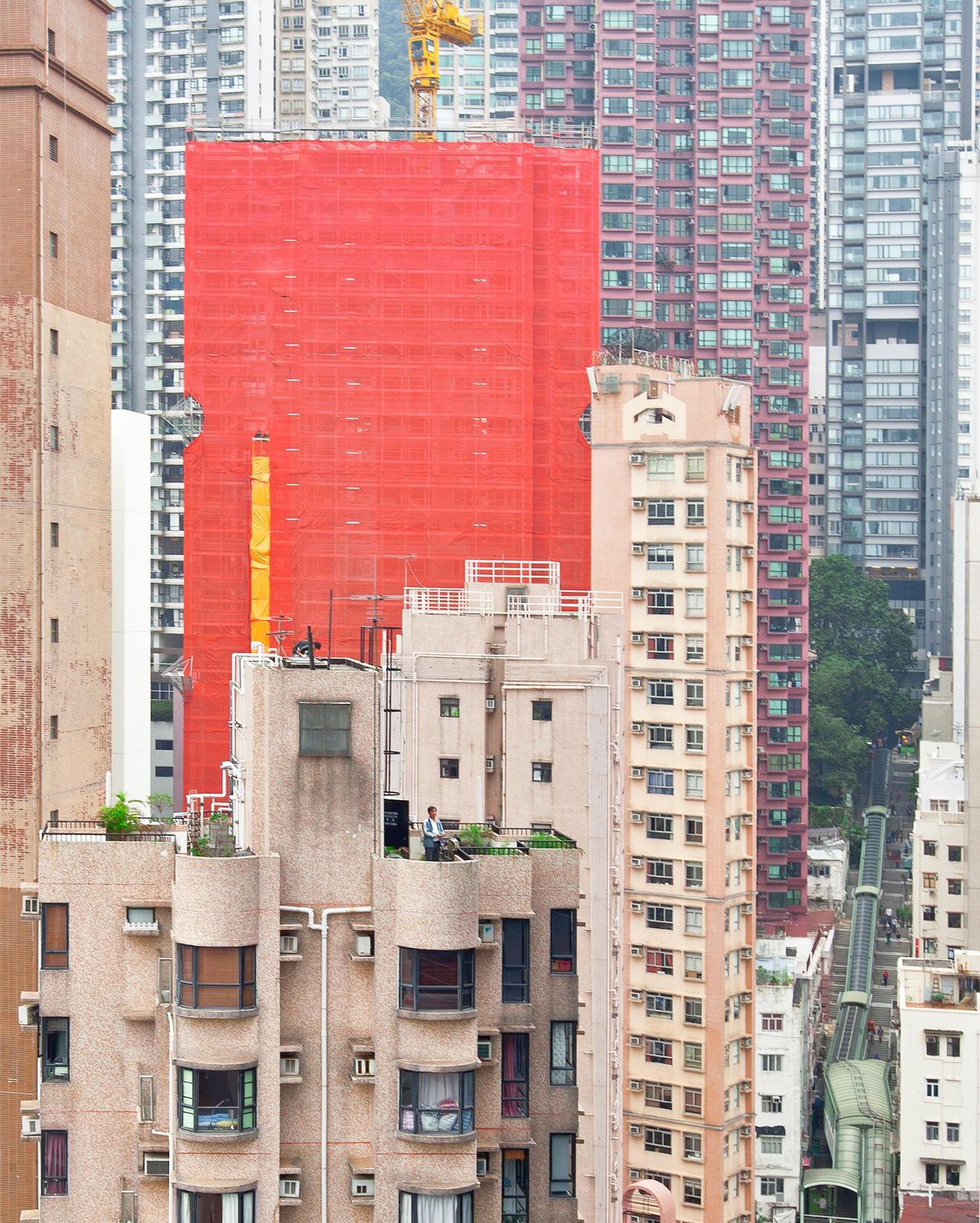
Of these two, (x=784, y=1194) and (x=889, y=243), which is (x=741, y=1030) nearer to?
(x=784, y=1194)

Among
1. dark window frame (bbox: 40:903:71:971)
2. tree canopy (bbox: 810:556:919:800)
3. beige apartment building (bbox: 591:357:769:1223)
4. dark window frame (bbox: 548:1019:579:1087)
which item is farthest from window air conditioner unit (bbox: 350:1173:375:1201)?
tree canopy (bbox: 810:556:919:800)

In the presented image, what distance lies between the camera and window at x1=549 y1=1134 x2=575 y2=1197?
97.8 ft

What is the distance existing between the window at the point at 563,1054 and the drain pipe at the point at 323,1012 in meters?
3.93

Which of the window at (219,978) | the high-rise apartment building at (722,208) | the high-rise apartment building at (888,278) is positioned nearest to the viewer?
the window at (219,978)

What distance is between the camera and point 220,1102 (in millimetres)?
27297

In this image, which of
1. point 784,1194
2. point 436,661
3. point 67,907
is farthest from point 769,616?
point 67,907

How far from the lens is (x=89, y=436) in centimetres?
6069

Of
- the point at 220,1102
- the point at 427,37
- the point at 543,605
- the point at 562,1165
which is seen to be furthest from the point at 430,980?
the point at 427,37

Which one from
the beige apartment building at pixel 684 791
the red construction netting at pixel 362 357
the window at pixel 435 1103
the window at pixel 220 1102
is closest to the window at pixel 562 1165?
the window at pixel 435 1103

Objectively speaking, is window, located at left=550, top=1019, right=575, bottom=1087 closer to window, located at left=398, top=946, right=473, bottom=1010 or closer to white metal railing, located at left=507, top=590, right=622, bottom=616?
window, located at left=398, top=946, right=473, bottom=1010

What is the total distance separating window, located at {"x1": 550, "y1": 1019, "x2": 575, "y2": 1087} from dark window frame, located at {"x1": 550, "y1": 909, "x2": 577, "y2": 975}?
0.83 meters

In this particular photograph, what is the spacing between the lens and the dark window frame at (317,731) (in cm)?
2806

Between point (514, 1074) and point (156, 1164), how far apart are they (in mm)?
5398

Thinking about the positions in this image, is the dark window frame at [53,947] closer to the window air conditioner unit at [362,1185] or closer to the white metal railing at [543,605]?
the window air conditioner unit at [362,1185]
